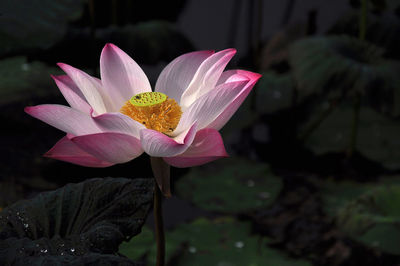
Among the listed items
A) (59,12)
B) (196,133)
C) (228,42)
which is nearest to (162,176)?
(196,133)

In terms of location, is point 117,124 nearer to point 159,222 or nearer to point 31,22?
point 159,222

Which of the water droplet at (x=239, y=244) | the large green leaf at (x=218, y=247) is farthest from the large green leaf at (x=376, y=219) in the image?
the water droplet at (x=239, y=244)

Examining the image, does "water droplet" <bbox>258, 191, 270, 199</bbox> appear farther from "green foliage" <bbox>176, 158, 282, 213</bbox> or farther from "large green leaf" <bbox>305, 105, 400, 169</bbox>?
"large green leaf" <bbox>305, 105, 400, 169</bbox>

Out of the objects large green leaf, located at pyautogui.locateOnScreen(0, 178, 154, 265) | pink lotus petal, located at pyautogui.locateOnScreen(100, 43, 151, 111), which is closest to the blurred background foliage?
large green leaf, located at pyautogui.locateOnScreen(0, 178, 154, 265)

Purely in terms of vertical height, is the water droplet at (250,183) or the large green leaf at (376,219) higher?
the large green leaf at (376,219)

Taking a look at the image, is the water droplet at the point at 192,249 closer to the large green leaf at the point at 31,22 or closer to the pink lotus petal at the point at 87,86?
the large green leaf at the point at 31,22

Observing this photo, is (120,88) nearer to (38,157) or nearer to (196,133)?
(196,133)
